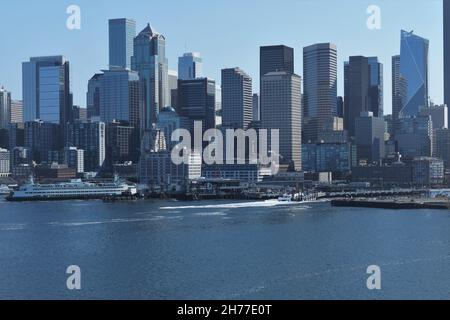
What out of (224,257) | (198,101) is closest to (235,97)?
(198,101)

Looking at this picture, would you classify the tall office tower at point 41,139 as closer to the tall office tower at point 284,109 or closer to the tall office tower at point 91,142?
the tall office tower at point 91,142

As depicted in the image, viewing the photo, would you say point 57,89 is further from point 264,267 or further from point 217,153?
point 264,267

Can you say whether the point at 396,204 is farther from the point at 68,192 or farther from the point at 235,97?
the point at 235,97

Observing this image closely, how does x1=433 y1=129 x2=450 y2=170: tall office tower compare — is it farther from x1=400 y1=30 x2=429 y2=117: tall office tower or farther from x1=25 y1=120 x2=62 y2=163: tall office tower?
x1=25 y1=120 x2=62 y2=163: tall office tower

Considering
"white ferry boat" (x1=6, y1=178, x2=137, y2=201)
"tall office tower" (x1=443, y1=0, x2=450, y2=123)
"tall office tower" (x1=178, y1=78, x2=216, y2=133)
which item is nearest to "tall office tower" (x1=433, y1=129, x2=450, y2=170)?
"tall office tower" (x1=443, y1=0, x2=450, y2=123)

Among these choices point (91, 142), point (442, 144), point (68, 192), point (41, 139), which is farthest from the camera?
point (442, 144)

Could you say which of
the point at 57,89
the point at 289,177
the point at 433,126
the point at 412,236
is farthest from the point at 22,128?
the point at 412,236
